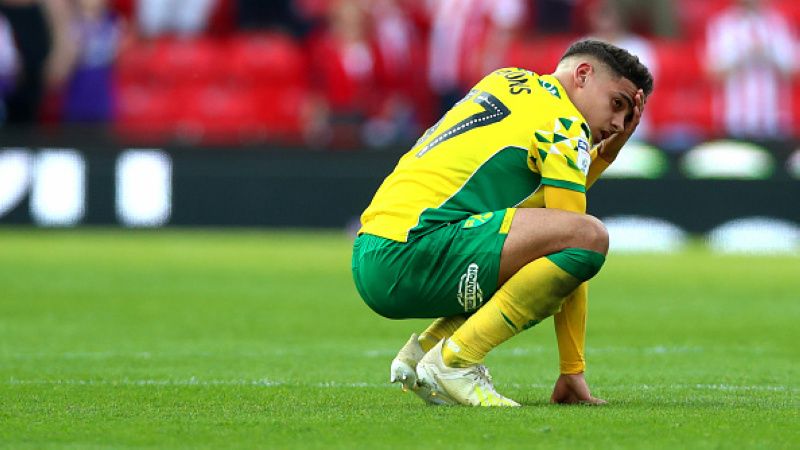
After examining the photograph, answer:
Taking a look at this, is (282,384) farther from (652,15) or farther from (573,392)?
(652,15)

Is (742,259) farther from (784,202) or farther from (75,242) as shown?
(75,242)

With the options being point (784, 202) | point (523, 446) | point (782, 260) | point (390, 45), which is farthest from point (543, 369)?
point (390, 45)

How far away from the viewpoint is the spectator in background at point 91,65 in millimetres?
17844

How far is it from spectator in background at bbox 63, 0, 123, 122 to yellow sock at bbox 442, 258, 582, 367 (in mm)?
12806

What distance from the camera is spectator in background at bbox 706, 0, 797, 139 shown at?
18344 mm

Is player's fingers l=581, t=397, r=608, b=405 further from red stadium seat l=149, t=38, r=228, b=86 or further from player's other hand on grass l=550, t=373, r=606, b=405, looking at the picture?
red stadium seat l=149, t=38, r=228, b=86

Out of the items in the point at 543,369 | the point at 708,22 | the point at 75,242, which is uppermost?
the point at 708,22

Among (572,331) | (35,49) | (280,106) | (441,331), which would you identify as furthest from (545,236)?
(280,106)

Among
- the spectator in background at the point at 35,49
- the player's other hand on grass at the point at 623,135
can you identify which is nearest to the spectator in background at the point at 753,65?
the spectator in background at the point at 35,49

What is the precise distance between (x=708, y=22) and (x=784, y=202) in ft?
14.9

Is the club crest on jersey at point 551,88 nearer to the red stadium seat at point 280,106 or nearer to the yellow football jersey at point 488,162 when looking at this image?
the yellow football jersey at point 488,162

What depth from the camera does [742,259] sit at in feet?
49.0

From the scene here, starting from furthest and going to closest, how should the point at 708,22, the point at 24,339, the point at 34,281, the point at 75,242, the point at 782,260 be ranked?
the point at 708,22
the point at 75,242
the point at 782,260
the point at 34,281
the point at 24,339

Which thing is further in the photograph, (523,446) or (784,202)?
(784,202)
